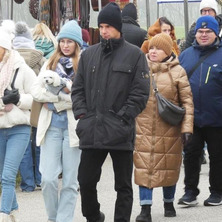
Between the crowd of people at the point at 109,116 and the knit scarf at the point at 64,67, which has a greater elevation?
the knit scarf at the point at 64,67

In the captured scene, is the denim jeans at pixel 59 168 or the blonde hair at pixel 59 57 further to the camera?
the blonde hair at pixel 59 57

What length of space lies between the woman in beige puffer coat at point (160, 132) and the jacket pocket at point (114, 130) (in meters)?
1.25

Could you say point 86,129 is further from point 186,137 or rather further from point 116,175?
point 186,137

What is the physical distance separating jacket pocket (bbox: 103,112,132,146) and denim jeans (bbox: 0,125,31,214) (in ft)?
3.78

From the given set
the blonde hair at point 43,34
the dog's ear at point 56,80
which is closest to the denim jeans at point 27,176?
the blonde hair at point 43,34

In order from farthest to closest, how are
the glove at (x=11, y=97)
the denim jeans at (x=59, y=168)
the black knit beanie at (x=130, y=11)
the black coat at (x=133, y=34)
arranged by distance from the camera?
the black knit beanie at (x=130, y=11) → the black coat at (x=133, y=34) → the glove at (x=11, y=97) → the denim jeans at (x=59, y=168)

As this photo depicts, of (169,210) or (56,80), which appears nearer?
(56,80)

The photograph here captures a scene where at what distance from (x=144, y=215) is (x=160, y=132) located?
74cm

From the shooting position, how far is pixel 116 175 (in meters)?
7.05

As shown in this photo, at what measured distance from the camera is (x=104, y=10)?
7.00 m

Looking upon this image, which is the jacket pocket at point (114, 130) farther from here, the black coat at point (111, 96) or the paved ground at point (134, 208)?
the paved ground at point (134, 208)

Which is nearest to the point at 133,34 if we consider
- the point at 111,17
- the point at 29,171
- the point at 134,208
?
the point at 29,171

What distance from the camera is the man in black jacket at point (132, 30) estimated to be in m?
12.1

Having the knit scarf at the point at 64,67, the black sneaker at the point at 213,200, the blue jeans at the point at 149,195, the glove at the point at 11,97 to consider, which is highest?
the knit scarf at the point at 64,67
